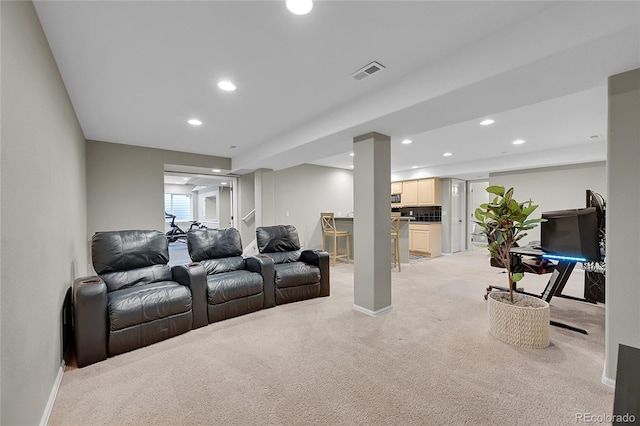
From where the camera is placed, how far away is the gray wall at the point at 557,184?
5230 millimetres

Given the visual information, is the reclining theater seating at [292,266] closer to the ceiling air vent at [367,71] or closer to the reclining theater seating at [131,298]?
the reclining theater seating at [131,298]

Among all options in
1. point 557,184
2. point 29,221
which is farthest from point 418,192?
point 29,221

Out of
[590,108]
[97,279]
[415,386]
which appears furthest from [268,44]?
[590,108]

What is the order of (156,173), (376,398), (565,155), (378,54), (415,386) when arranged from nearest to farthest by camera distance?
(376,398)
(415,386)
(378,54)
(156,173)
(565,155)

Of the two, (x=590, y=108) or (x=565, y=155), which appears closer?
(x=590, y=108)

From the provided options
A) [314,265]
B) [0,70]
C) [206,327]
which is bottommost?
[206,327]

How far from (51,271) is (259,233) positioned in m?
2.43

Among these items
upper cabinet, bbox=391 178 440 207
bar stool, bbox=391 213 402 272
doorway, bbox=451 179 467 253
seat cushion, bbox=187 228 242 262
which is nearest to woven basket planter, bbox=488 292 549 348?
bar stool, bbox=391 213 402 272

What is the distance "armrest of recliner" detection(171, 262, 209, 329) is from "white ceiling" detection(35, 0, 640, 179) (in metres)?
1.85

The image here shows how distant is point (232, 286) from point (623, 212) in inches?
133

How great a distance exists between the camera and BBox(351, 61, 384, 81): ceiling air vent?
2179 millimetres

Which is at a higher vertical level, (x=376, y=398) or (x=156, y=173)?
(x=156, y=173)

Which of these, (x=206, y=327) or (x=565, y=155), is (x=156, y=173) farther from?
(x=565, y=155)

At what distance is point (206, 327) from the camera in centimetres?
282
